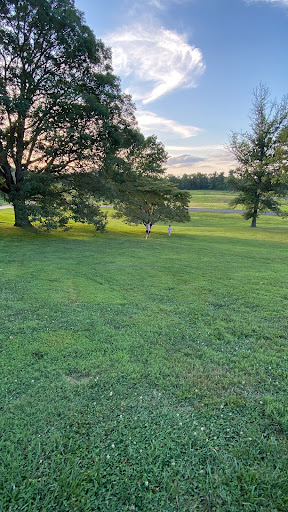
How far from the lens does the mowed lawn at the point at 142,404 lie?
1.68 meters

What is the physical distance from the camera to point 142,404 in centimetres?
237

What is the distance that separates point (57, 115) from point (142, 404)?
13680 millimetres

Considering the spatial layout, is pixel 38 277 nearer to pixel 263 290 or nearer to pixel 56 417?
pixel 56 417

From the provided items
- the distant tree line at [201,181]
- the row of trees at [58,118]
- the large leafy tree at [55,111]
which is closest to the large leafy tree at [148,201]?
the row of trees at [58,118]

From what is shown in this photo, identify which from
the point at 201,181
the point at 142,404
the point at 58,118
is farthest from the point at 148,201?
the point at 201,181

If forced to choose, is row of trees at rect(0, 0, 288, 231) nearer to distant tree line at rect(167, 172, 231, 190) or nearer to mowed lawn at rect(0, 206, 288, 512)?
mowed lawn at rect(0, 206, 288, 512)

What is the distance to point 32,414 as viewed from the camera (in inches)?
87.3

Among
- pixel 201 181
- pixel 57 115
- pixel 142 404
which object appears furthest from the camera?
pixel 201 181

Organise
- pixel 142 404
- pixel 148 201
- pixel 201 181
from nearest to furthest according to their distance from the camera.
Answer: pixel 142 404 → pixel 148 201 → pixel 201 181

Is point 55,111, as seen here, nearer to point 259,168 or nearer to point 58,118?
point 58,118

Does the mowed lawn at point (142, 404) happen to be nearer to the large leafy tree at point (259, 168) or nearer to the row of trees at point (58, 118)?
the row of trees at point (58, 118)

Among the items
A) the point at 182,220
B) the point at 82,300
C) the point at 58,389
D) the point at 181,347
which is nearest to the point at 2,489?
the point at 58,389

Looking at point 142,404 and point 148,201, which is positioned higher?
point 148,201

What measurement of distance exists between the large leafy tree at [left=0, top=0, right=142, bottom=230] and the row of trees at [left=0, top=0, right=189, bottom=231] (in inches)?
1.7
